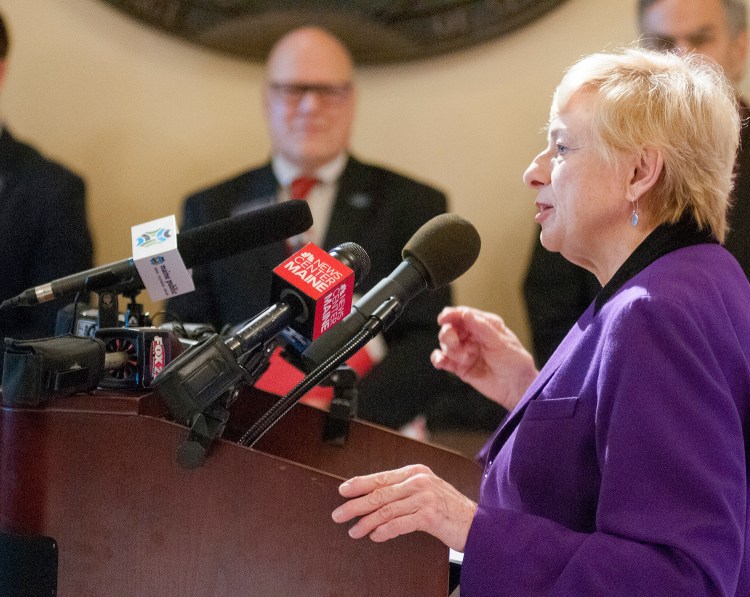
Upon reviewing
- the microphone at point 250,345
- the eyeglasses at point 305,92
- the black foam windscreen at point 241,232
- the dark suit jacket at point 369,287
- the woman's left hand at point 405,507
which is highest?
the eyeglasses at point 305,92

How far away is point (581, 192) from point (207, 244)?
48cm

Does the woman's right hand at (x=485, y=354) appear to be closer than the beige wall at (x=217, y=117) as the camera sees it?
Yes

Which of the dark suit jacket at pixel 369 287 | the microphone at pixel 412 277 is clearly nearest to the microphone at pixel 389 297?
the microphone at pixel 412 277

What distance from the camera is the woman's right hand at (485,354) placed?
1.50 meters

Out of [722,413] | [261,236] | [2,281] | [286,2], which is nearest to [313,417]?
[261,236]

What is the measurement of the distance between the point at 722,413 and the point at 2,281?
2.21m

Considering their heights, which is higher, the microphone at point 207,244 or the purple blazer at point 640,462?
the microphone at point 207,244

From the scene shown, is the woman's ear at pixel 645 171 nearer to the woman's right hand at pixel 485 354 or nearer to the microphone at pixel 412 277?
the microphone at pixel 412 277

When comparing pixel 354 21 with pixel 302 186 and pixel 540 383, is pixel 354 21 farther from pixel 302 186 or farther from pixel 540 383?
pixel 540 383

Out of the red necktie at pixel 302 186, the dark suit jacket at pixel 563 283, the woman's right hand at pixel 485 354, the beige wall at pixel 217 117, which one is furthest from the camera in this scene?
the beige wall at pixel 217 117

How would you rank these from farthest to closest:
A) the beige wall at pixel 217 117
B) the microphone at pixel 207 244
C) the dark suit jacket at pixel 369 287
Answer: the beige wall at pixel 217 117 < the dark suit jacket at pixel 369 287 < the microphone at pixel 207 244

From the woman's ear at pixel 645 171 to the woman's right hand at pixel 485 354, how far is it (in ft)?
1.34

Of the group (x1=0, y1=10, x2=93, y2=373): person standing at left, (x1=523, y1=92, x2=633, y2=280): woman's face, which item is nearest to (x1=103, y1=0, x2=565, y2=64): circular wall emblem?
(x1=0, y1=10, x2=93, y2=373): person standing at left

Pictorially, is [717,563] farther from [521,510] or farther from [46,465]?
[46,465]
